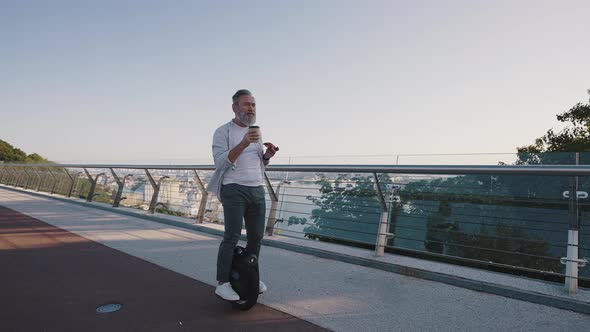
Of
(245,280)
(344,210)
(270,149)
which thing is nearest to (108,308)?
(245,280)

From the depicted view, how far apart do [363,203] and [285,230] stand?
121 cm

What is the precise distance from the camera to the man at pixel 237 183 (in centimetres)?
289

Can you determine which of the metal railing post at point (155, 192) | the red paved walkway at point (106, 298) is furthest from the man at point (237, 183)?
the metal railing post at point (155, 192)

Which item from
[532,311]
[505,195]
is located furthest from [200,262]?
[505,195]

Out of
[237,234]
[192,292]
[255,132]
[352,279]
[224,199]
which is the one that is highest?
[255,132]

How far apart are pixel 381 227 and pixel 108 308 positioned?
2915mm

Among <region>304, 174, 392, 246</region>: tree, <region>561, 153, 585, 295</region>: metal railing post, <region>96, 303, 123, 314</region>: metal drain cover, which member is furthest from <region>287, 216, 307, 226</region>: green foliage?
<region>561, 153, 585, 295</region>: metal railing post

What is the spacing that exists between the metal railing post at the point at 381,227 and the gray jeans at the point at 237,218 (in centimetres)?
190

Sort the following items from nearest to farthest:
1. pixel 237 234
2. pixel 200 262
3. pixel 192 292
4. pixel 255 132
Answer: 1. pixel 255 132
2. pixel 237 234
3. pixel 192 292
4. pixel 200 262

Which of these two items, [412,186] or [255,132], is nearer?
[255,132]

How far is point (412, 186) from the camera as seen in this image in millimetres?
5105

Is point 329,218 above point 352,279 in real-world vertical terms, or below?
above

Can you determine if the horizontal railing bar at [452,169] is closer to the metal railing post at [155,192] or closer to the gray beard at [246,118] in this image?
the gray beard at [246,118]

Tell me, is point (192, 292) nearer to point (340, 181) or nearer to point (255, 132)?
point (255, 132)
